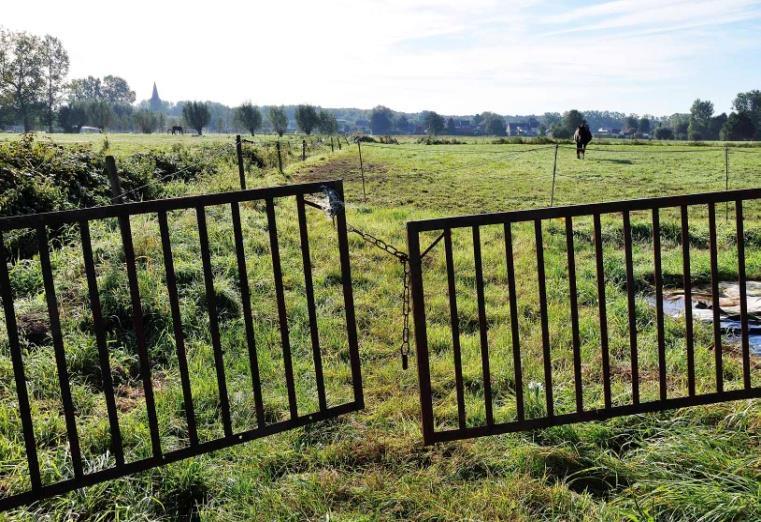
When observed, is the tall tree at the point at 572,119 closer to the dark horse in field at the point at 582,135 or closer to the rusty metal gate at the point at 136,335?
the dark horse in field at the point at 582,135

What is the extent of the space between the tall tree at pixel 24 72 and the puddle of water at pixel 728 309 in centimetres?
6479

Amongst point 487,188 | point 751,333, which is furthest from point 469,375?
point 487,188

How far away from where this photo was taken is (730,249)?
29.1 feet

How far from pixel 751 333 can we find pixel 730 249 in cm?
394

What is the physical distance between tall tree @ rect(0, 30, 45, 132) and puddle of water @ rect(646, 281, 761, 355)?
64792 mm

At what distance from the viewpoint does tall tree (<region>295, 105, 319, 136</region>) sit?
10131 cm

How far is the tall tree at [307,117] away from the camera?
101m

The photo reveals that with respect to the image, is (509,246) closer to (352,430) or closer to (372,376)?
(352,430)

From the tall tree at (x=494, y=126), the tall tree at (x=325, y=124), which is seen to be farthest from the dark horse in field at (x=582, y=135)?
the tall tree at (x=494, y=126)

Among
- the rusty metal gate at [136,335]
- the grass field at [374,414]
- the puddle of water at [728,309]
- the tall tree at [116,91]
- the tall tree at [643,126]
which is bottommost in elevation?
the puddle of water at [728,309]

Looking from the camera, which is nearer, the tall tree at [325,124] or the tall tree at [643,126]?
the tall tree at [325,124]

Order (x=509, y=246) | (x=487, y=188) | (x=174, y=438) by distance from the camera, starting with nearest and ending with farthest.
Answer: (x=509, y=246) → (x=174, y=438) → (x=487, y=188)

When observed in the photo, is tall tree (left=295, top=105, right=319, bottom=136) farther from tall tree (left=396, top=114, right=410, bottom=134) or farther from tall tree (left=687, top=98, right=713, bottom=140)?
tall tree (left=396, top=114, right=410, bottom=134)

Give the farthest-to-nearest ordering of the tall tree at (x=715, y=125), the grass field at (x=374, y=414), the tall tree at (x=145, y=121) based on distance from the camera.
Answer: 1. the tall tree at (x=145, y=121)
2. the tall tree at (x=715, y=125)
3. the grass field at (x=374, y=414)
